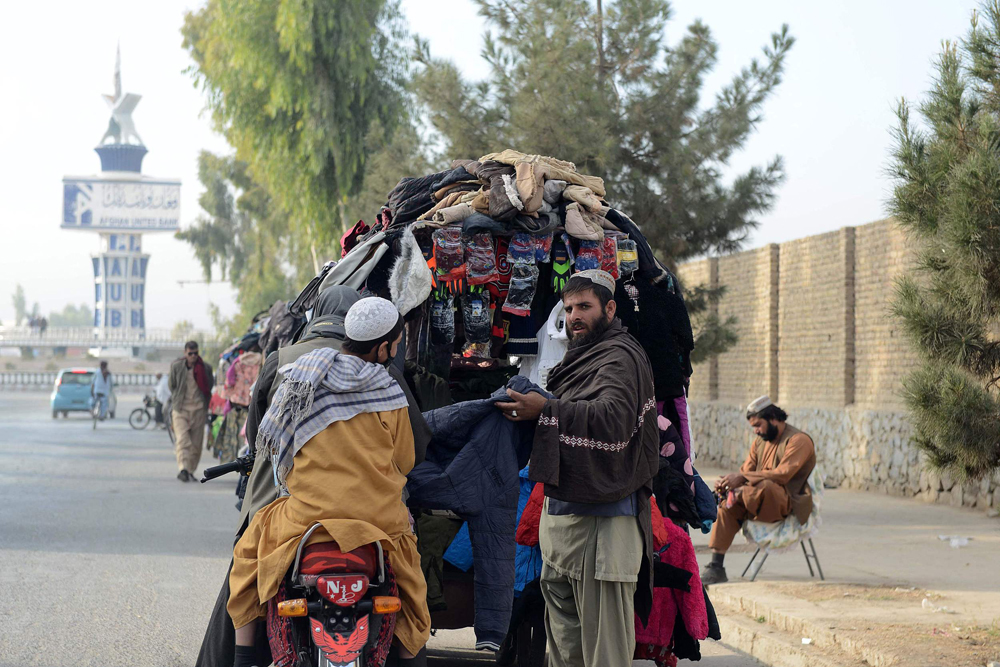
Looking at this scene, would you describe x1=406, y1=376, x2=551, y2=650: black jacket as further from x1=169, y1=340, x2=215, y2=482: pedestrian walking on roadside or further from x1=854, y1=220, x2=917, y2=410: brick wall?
x1=169, y1=340, x2=215, y2=482: pedestrian walking on roadside

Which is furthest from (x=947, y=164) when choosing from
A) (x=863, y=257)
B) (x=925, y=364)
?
(x=863, y=257)

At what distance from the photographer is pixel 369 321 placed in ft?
13.6

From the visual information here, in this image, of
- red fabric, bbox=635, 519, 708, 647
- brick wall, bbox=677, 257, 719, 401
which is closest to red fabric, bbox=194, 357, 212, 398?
brick wall, bbox=677, 257, 719, 401

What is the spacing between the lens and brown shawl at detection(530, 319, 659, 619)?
4293mm

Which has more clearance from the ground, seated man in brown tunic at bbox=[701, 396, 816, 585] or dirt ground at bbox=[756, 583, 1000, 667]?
seated man in brown tunic at bbox=[701, 396, 816, 585]

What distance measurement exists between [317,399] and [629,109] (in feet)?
29.4

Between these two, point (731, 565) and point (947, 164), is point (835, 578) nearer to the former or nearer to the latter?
point (731, 565)

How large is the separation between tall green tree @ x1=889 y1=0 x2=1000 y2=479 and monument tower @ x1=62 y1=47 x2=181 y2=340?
12921 centimetres

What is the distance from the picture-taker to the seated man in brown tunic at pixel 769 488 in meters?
8.34

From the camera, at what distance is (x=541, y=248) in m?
6.03

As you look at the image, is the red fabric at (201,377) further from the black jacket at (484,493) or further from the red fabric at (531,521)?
the black jacket at (484,493)

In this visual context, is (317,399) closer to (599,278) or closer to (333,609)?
(333,609)

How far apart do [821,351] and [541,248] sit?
12078 millimetres

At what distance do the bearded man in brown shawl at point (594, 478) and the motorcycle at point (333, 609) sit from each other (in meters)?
0.81
